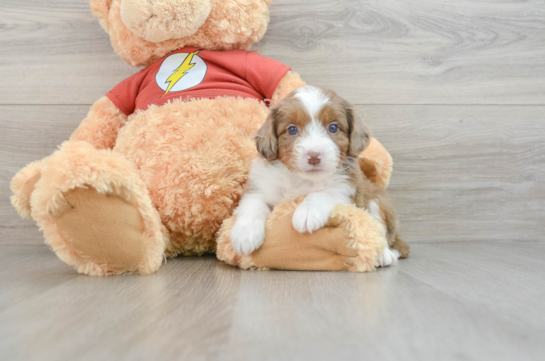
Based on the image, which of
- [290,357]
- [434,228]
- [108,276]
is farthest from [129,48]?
[434,228]

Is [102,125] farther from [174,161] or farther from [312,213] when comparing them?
[312,213]

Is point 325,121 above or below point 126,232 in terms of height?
above

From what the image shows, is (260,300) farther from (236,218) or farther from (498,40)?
(498,40)

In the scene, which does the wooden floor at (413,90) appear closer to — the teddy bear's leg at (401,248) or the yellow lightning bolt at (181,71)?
the teddy bear's leg at (401,248)

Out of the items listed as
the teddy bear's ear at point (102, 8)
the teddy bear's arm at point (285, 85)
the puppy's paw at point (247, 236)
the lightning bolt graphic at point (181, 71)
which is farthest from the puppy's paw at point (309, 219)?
the teddy bear's ear at point (102, 8)

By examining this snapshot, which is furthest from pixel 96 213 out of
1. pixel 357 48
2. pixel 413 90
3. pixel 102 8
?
pixel 413 90

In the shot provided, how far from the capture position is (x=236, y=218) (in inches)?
53.7

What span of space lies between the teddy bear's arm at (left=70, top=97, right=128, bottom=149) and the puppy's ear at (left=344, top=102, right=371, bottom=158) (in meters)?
0.98

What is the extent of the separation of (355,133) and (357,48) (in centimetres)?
76

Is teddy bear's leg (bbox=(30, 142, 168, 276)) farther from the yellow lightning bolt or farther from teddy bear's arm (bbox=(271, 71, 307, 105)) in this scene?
teddy bear's arm (bbox=(271, 71, 307, 105))

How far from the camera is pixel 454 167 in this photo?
200 cm

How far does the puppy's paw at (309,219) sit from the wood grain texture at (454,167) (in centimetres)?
87

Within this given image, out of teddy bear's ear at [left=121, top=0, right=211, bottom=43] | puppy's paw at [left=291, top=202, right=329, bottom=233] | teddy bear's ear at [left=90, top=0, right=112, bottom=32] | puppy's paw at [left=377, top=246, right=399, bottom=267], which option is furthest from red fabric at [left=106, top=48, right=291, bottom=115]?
puppy's paw at [left=377, top=246, right=399, bottom=267]

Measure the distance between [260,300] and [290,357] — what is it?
319mm
